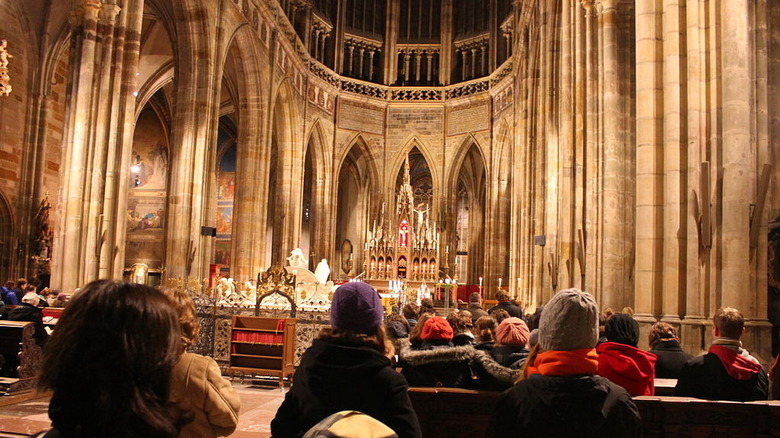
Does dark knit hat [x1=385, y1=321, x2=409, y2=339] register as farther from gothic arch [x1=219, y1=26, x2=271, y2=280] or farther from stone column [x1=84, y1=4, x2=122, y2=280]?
gothic arch [x1=219, y1=26, x2=271, y2=280]

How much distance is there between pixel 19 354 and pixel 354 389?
498 centimetres

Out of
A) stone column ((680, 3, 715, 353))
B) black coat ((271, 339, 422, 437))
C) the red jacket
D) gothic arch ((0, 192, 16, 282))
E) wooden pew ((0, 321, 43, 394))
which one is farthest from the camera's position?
gothic arch ((0, 192, 16, 282))

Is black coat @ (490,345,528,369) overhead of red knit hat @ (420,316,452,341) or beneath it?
beneath

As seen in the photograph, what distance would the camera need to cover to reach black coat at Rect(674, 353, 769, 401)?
4.22m

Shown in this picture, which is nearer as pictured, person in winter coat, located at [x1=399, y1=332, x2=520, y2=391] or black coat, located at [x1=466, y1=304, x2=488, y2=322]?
person in winter coat, located at [x1=399, y1=332, x2=520, y2=391]

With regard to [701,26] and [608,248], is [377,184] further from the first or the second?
[701,26]

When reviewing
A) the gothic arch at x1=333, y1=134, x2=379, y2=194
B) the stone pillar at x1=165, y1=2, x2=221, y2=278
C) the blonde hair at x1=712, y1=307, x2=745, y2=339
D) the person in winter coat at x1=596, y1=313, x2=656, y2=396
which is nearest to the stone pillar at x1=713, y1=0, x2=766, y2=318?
the blonde hair at x1=712, y1=307, x2=745, y2=339

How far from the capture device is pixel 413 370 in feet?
14.5

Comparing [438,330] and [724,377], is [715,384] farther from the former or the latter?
[438,330]

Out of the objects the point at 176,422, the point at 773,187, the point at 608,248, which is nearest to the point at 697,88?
the point at 773,187

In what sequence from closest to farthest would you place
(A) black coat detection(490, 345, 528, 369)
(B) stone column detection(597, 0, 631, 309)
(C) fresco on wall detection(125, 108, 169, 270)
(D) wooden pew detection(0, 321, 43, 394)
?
1. (A) black coat detection(490, 345, 528, 369)
2. (D) wooden pew detection(0, 321, 43, 394)
3. (B) stone column detection(597, 0, 631, 309)
4. (C) fresco on wall detection(125, 108, 169, 270)

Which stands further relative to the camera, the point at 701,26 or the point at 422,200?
the point at 422,200

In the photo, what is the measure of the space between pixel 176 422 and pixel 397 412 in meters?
1.09

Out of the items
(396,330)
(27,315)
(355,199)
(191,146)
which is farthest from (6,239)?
(355,199)
